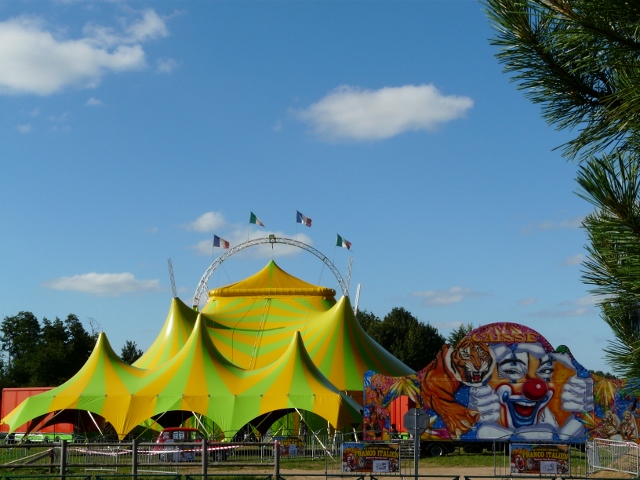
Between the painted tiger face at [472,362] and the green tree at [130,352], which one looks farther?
the green tree at [130,352]

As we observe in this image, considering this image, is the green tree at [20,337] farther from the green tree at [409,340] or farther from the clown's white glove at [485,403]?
the clown's white glove at [485,403]

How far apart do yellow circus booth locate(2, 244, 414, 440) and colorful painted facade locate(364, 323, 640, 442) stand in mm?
3592

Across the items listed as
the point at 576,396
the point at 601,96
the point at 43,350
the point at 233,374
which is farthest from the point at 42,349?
the point at 601,96

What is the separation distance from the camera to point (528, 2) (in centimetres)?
473

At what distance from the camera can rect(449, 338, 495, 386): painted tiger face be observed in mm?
25078

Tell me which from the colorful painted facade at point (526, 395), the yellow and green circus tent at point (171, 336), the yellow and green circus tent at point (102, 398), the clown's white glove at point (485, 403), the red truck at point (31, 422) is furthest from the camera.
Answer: the yellow and green circus tent at point (171, 336)

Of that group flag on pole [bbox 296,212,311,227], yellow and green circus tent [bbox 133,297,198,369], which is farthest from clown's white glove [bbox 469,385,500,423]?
flag on pole [bbox 296,212,311,227]

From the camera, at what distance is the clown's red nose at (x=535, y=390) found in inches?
978

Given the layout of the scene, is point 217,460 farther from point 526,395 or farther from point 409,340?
point 409,340

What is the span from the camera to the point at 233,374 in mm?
28234

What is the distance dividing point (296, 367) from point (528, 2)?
76.1 ft

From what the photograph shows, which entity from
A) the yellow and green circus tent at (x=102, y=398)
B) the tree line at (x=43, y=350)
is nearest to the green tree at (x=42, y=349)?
the tree line at (x=43, y=350)

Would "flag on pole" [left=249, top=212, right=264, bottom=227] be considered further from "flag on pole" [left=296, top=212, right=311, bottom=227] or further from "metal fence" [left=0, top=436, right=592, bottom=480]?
"metal fence" [left=0, top=436, right=592, bottom=480]

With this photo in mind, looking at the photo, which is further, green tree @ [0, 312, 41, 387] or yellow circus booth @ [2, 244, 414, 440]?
green tree @ [0, 312, 41, 387]
